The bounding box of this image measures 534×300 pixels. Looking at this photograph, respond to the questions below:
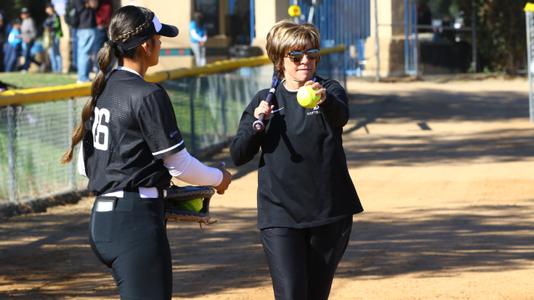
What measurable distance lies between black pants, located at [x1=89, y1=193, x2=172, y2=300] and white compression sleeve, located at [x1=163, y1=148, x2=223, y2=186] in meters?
0.17

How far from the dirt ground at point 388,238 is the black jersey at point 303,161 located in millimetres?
2598

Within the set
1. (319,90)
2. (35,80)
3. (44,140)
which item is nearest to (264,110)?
(319,90)

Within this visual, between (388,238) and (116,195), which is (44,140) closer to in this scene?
(388,238)

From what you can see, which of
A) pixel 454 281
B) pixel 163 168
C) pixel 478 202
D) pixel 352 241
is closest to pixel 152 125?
pixel 163 168

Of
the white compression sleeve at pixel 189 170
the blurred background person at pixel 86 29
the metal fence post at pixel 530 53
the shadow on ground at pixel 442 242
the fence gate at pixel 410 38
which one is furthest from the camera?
the fence gate at pixel 410 38

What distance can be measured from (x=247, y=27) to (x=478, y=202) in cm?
2552

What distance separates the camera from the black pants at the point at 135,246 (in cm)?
504

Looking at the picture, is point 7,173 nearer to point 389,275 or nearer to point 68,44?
point 389,275

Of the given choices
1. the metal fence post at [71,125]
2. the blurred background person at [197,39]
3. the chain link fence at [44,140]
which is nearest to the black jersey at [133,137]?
the chain link fence at [44,140]

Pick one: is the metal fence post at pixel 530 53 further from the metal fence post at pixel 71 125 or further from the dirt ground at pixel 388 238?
the metal fence post at pixel 71 125

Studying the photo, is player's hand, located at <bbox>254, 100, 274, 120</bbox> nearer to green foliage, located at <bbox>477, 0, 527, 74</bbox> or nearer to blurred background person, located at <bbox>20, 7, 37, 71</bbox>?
blurred background person, located at <bbox>20, 7, 37, 71</bbox>

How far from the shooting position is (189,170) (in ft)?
17.3

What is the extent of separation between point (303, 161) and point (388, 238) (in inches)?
196

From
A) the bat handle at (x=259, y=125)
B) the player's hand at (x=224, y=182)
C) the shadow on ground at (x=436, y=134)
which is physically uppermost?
the bat handle at (x=259, y=125)
